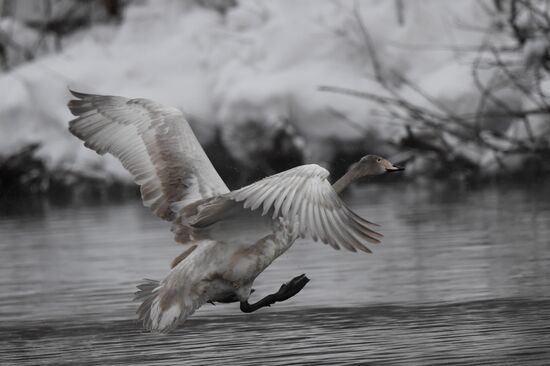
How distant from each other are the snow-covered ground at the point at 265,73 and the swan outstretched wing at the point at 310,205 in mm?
9376

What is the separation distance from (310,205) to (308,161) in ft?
34.9

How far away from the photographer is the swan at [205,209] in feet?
22.7

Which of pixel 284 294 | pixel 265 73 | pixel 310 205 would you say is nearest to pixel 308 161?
pixel 265 73

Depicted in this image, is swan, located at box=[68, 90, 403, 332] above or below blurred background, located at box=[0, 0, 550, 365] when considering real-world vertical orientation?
above

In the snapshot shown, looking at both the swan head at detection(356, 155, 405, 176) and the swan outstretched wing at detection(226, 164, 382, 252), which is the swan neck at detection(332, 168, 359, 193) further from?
the swan outstretched wing at detection(226, 164, 382, 252)

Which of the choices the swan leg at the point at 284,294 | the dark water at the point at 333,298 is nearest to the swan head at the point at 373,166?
the dark water at the point at 333,298

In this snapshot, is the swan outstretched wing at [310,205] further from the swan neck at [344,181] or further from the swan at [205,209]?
the swan neck at [344,181]

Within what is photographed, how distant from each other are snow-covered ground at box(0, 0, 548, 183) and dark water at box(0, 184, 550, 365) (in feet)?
12.7

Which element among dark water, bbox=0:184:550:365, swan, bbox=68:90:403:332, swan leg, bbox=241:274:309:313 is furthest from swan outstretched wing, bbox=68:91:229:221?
dark water, bbox=0:184:550:365

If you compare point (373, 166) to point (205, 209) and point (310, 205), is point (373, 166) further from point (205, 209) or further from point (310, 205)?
point (310, 205)

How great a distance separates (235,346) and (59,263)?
4694 millimetres

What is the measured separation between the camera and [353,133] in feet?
58.6

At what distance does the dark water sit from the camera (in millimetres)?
6953

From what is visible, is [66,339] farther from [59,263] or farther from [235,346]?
[59,263]
